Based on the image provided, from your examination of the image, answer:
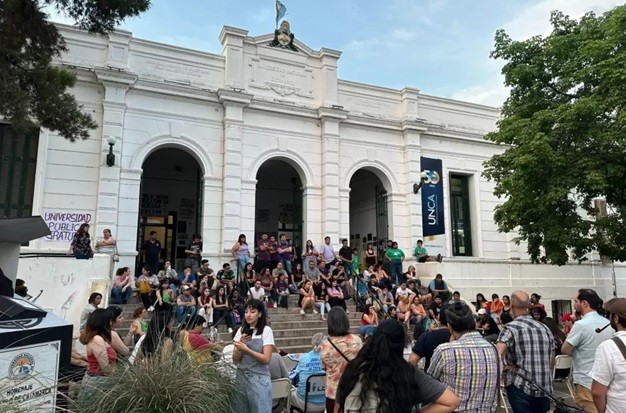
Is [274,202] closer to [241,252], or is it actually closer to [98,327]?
[241,252]

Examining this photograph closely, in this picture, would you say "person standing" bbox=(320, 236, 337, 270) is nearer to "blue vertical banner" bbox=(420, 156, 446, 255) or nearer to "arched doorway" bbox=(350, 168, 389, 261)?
"arched doorway" bbox=(350, 168, 389, 261)

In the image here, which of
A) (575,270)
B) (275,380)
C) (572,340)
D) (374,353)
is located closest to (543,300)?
(575,270)

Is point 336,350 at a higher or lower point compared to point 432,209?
lower

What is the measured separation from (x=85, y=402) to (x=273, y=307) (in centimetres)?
914

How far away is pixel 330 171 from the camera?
1595 centimetres

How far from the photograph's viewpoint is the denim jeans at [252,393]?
3.69 meters

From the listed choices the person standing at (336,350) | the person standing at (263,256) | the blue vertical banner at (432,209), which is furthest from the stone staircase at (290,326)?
the person standing at (336,350)

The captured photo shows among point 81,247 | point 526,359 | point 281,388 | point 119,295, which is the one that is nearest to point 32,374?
point 281,388

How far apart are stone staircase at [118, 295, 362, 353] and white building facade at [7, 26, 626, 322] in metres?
1.66

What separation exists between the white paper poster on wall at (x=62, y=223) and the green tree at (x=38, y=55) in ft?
12.8

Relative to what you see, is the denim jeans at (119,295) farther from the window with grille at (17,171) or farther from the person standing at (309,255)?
the person standing at (309,255)

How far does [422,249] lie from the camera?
53.1ft

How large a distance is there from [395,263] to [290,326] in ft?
17.7

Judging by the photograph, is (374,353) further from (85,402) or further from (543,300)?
(543,300)
